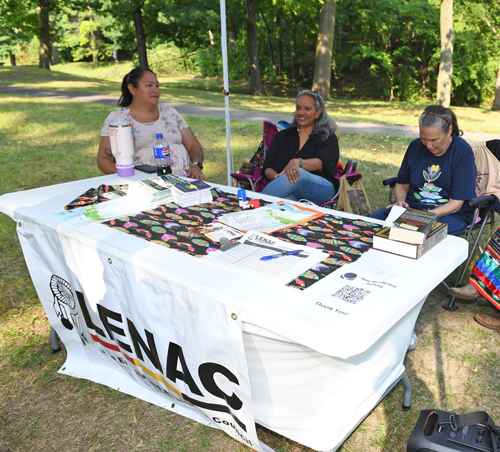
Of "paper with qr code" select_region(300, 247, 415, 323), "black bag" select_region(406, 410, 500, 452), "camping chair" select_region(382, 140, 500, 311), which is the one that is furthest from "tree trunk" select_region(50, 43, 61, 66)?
"black bag" select_region(406, 410, 500, 452)

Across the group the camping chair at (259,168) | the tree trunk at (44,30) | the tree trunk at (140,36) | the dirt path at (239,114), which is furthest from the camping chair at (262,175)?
the tree trunk at (44,30)

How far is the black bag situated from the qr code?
49cm

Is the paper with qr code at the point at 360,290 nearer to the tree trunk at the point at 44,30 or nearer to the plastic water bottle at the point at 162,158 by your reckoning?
the plastic water bottle at the point at 162,158

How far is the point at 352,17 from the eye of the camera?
793 inches

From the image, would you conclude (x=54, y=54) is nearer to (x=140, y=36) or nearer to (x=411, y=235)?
(x=140, y=36)

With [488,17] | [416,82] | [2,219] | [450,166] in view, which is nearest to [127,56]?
[416,82]

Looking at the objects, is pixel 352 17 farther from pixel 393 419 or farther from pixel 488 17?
pixel 393 419

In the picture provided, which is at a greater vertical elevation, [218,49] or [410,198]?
[218,49]

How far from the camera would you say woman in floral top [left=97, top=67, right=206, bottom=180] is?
3346 mm

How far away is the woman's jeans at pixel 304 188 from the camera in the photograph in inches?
126

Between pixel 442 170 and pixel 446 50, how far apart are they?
1223 cm

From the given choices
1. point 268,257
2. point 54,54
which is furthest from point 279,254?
point 54,54

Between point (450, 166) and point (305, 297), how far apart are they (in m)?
1.92

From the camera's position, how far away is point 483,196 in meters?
2.86
